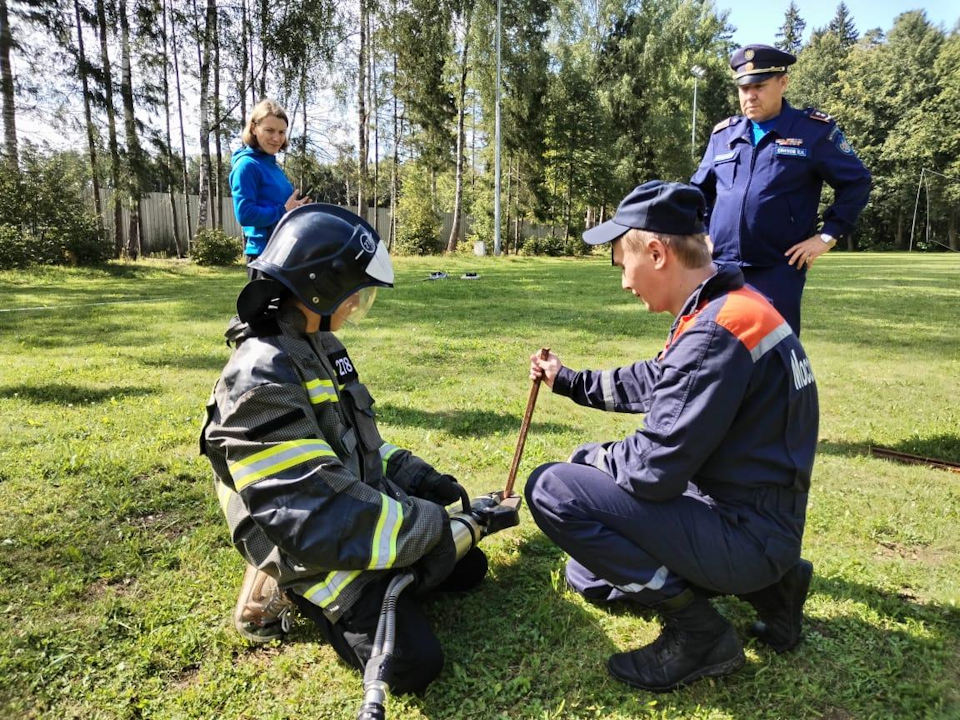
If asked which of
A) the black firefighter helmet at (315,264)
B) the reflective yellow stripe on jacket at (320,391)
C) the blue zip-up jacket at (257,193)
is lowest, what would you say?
the reflective yellow stripe on jacket at (320,391)

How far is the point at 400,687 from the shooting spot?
7.55 ft

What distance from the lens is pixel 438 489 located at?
3.03 meters

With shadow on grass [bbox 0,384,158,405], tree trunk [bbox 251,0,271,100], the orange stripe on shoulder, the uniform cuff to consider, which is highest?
tree trunk [bbox 251,0,271,100]

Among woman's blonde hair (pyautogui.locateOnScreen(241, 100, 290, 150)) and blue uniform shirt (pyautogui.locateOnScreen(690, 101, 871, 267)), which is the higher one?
woman's blonde hair (pyautogui.locateOnScreen(241, 100, 290, 150))

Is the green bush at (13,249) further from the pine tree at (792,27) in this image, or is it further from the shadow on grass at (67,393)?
the pine tree at (792,27)

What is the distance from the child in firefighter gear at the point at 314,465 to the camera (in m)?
2.11

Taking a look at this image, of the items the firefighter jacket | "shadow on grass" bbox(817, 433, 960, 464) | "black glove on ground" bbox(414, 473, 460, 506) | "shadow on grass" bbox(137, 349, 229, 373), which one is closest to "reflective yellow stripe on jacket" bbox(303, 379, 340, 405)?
the firefighter jacket

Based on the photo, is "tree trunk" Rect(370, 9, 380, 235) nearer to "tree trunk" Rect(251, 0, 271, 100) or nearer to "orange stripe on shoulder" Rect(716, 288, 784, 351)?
"tree trunk" Rect(251, 0, 271, 100)

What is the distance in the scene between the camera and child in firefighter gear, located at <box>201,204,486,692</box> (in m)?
2.11

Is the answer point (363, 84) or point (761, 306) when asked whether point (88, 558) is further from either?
point (363, 84)

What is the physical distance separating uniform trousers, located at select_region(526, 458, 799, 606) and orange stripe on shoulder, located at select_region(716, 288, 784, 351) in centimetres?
62

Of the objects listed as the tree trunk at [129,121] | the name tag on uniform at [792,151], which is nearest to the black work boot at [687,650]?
the name tag on uniform at [792,151]

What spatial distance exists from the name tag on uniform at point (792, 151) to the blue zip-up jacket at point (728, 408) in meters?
1.80

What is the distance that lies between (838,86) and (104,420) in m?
64.2
